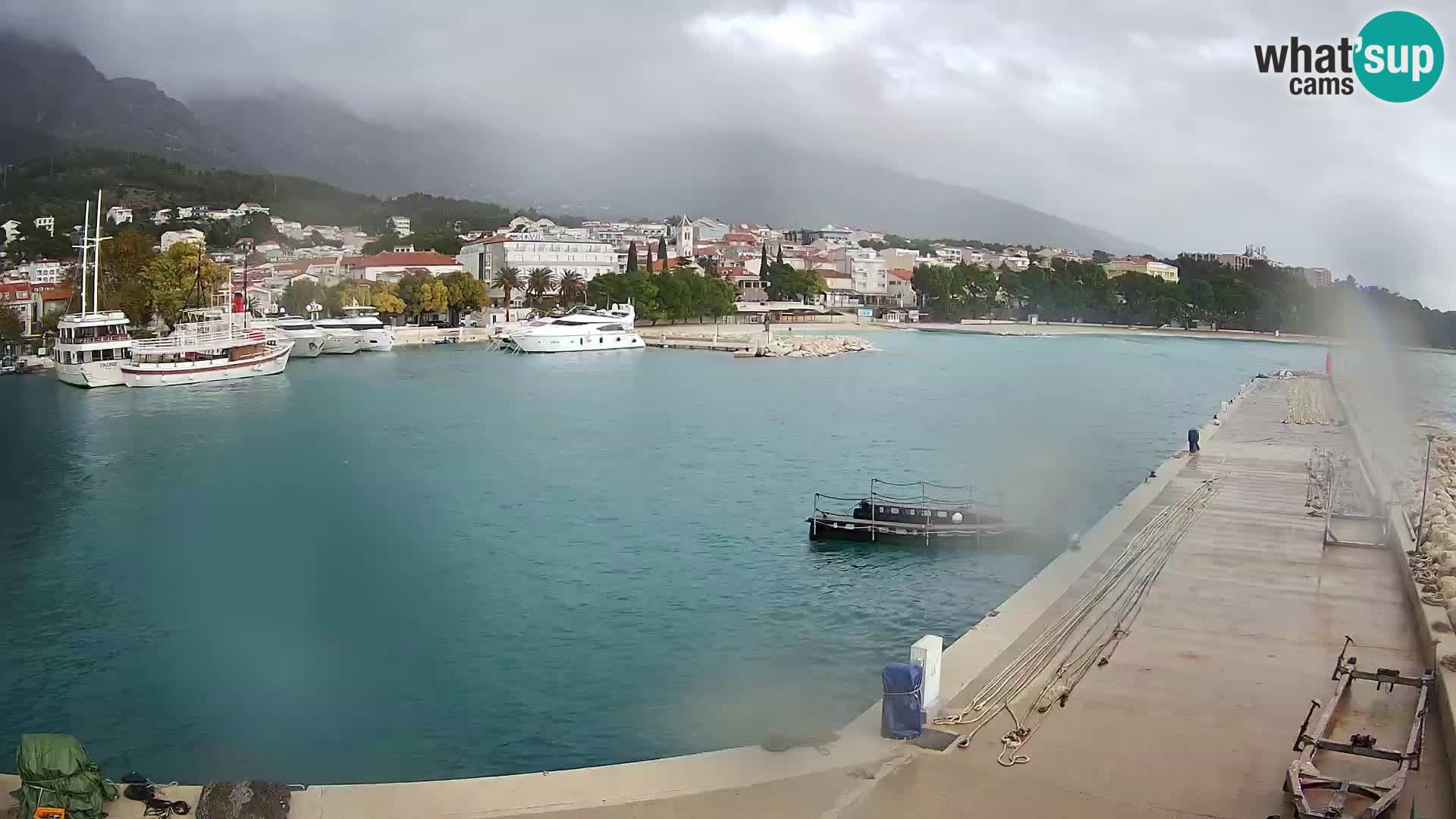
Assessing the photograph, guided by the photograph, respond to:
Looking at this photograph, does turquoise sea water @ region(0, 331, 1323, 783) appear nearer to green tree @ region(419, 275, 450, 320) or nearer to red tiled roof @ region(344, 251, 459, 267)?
green tree @ region(419, 275, 450, 320)

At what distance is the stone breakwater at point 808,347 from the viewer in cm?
5019

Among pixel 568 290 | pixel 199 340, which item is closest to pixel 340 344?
pixel 199 340

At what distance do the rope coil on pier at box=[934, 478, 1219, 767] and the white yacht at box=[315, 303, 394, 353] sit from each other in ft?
146

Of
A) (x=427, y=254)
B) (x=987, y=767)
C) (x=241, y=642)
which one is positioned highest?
(x=427, y=254)

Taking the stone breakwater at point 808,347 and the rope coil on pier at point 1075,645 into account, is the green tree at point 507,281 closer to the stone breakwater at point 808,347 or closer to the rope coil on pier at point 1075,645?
the stone breakwater at point 808,347

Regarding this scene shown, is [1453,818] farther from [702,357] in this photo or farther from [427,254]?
[427,254]

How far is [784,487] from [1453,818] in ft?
42.3

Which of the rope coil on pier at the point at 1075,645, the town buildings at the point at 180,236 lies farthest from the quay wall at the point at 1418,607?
the town buildings at the point at 180,236

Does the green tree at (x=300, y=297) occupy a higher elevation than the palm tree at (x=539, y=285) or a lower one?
lower

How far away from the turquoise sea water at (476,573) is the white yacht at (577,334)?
868 inches

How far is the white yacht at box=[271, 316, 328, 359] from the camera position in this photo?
47562 millimetres

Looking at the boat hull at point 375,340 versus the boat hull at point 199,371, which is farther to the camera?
the boat hull at point 375,340

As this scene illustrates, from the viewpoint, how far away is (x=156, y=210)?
9912 cm

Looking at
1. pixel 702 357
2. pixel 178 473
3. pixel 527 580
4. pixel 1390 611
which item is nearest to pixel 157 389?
pixel 178 473
